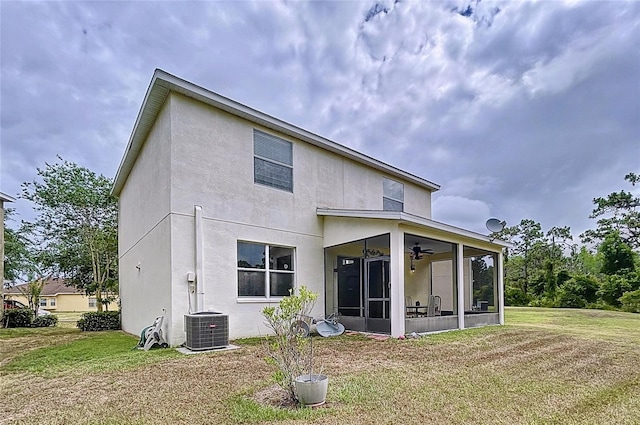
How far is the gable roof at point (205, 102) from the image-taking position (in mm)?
8641

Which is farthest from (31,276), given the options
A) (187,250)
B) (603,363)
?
(603,363)

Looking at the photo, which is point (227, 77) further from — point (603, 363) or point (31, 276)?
point (31, 276)

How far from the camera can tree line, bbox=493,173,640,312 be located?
22422 mm

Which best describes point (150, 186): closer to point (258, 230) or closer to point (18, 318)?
point (258, 230)

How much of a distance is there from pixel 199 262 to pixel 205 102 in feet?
12.3

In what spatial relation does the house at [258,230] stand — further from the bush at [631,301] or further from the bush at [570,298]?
the bush at [570,298]

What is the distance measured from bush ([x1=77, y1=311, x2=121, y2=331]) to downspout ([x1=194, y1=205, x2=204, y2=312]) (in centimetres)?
904

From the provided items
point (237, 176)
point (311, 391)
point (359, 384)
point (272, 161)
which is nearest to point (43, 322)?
point (237, 176)

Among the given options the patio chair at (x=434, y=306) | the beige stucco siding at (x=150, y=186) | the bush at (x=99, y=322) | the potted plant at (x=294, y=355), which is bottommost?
the bush at (x=99, y=322)

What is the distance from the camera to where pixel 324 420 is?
3.79 m

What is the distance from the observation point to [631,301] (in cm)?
2044

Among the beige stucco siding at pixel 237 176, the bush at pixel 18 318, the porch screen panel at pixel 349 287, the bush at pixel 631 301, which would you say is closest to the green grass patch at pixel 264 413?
the beige stucco siding at pixel 237 176

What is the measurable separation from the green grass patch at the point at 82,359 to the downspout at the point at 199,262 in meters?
1.16

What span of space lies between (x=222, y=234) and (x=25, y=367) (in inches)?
172
